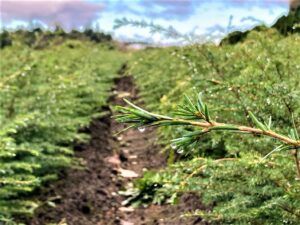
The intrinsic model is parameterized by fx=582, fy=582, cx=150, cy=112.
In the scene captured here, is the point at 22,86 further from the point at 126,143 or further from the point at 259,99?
the point at 259,99

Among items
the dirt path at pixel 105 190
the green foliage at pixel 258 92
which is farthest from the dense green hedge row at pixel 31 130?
the green foliage at pixel 258 92

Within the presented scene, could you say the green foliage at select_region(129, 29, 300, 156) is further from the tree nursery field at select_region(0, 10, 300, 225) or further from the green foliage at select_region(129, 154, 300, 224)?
the green foliage at select_region(129, 154, 300, 224)

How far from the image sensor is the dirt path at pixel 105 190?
408cm

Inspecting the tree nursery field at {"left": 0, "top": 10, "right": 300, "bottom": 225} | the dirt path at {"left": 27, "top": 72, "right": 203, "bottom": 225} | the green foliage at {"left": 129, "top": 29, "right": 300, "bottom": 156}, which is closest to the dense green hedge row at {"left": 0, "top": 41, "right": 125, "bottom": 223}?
the tree nursery field at {"left": 0, "top": 10, "right": 300, "bottom": 225}

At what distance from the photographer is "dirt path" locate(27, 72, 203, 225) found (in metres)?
4.08

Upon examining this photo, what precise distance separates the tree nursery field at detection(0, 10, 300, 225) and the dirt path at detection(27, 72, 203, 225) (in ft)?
0.05

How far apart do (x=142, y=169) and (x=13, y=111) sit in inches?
61.6

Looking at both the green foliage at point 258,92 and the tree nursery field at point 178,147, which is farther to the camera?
the green foliage at point 258,92

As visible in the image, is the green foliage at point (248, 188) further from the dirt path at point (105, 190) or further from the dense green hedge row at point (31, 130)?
the dense green hedge row at point (31, 130)

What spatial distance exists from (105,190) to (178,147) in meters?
3.95

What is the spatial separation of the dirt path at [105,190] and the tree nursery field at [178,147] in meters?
0.01

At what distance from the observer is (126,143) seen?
24.2 feet

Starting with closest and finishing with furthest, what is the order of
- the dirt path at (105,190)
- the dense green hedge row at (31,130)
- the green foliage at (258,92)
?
the green foliage at (258,92) → the dense green hedge row at (31,130) → the dirt path at (105,190)

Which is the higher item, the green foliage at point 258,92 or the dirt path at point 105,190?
the green foliage at point 258,92
